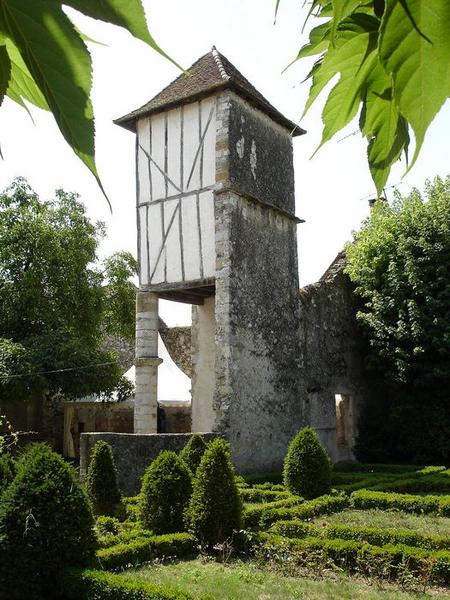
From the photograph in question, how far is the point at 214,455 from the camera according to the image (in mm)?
7199

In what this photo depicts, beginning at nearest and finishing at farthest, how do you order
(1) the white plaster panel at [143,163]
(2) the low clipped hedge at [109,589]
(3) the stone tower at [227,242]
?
1. (2) the low clipped hedge at [109,589]
2. (3) the stone tower at [227,242]
3. (1) the white plaster panel at [143,163]

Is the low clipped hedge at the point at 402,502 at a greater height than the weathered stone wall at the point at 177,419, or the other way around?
the weathered stone wall at the point at 177,419

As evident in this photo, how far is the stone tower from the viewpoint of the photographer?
36.8 ft

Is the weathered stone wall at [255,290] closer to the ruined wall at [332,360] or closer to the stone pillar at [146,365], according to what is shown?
the ruined wall at [332,360]

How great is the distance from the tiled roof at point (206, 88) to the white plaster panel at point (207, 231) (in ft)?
6.22

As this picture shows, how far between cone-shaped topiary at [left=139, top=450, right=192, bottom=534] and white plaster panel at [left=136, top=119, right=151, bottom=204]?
635cm

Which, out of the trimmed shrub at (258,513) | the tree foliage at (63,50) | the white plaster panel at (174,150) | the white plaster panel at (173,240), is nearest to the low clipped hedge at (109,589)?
the trimmed shrub at (258,513)

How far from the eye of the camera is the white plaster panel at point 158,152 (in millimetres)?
12148

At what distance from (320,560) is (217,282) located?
585cm

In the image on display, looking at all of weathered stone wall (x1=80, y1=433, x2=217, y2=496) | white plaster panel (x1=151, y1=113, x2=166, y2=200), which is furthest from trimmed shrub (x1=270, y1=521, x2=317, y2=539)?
white plaster panel (x1=151, y1=113, x2=166, y2=200)

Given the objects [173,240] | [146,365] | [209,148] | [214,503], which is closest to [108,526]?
[214,503]

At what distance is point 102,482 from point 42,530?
289 centimetres

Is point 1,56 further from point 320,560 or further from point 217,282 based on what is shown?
point 217,282

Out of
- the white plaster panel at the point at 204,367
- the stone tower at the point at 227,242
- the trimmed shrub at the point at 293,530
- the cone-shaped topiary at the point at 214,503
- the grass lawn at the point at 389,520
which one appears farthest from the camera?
the white plaster panel at the point at 204,367
